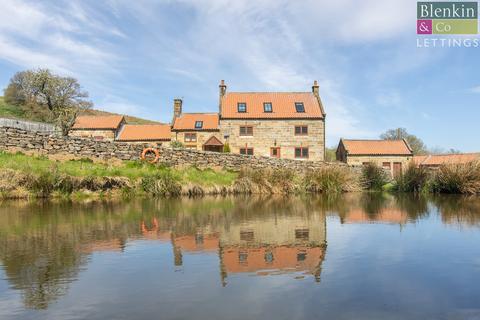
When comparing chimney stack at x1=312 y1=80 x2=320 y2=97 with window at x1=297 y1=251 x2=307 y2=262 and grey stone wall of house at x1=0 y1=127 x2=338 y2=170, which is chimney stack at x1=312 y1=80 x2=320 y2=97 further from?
window at x1=297 y1=251 x2=307 y2=262

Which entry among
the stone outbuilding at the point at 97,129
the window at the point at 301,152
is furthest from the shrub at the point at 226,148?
the stone outbuilding at the point at 97,129

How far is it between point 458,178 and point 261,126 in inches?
786

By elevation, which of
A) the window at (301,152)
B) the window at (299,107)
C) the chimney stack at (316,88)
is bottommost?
the window at (301,152)

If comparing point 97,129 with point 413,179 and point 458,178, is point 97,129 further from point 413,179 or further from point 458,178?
point 458,178

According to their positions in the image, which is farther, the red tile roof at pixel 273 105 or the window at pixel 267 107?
the window at pixel 267 107

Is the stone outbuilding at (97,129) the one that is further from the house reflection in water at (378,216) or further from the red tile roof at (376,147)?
the house reflection in water at (378,216)

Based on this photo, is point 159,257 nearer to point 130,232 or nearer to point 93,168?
point 130,232

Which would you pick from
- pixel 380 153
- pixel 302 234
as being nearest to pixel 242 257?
pixel 302 234

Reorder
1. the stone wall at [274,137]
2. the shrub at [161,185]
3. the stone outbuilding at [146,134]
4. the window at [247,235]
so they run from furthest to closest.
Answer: the stone outbuilding at [146,134] < the stone wall at [274,137] < the shrub at [161,185] < the window at [247,235]

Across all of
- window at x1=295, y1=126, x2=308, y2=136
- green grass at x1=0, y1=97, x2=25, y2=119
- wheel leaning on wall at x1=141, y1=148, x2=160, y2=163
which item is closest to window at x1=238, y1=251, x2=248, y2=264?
wheel leaning on wall at x1=141, y1=148, x2=160, y2=163

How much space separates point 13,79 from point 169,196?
51.6 meters

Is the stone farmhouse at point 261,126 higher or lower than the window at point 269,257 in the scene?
higher

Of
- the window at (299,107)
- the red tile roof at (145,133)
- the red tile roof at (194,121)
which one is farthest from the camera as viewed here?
the red tile roof at (145,133)

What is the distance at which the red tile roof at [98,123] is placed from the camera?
136 ft
